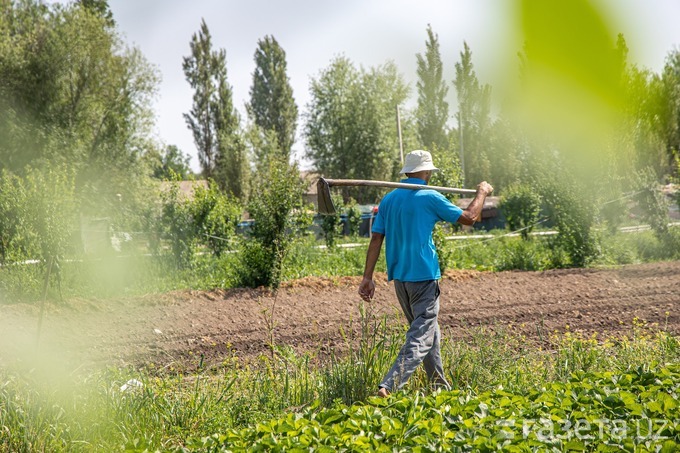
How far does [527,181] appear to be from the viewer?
66.8ft

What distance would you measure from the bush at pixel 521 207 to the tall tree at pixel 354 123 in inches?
742

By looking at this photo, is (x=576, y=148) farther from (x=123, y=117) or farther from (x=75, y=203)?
(x=123, y=117)

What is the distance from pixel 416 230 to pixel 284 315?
14.4 ft

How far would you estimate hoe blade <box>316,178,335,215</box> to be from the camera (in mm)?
5098

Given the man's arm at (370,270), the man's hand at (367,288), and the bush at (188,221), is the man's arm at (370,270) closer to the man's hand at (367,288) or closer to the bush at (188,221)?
the man's hand at (367,288)

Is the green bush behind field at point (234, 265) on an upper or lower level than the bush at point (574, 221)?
lower

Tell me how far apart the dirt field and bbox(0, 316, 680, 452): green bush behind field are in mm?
1082

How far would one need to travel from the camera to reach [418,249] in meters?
4.98

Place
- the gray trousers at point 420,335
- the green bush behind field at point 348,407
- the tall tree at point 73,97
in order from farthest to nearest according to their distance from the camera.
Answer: the tall tree at point 73,97, the gray trousers at point 420,335, the green bush behind field at point 348,407

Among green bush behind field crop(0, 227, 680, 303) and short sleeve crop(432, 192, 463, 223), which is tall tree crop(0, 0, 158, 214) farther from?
short sleeve crop(432, 192, 463, 223)

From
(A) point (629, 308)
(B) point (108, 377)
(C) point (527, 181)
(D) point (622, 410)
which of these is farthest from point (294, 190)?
(C) point (527, 181)

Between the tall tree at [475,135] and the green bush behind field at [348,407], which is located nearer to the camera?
the green bush behind field at [348,407]

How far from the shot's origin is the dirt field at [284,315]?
7.31m

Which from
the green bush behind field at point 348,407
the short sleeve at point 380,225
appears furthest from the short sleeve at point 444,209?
the green bush behind field at point 348,407
